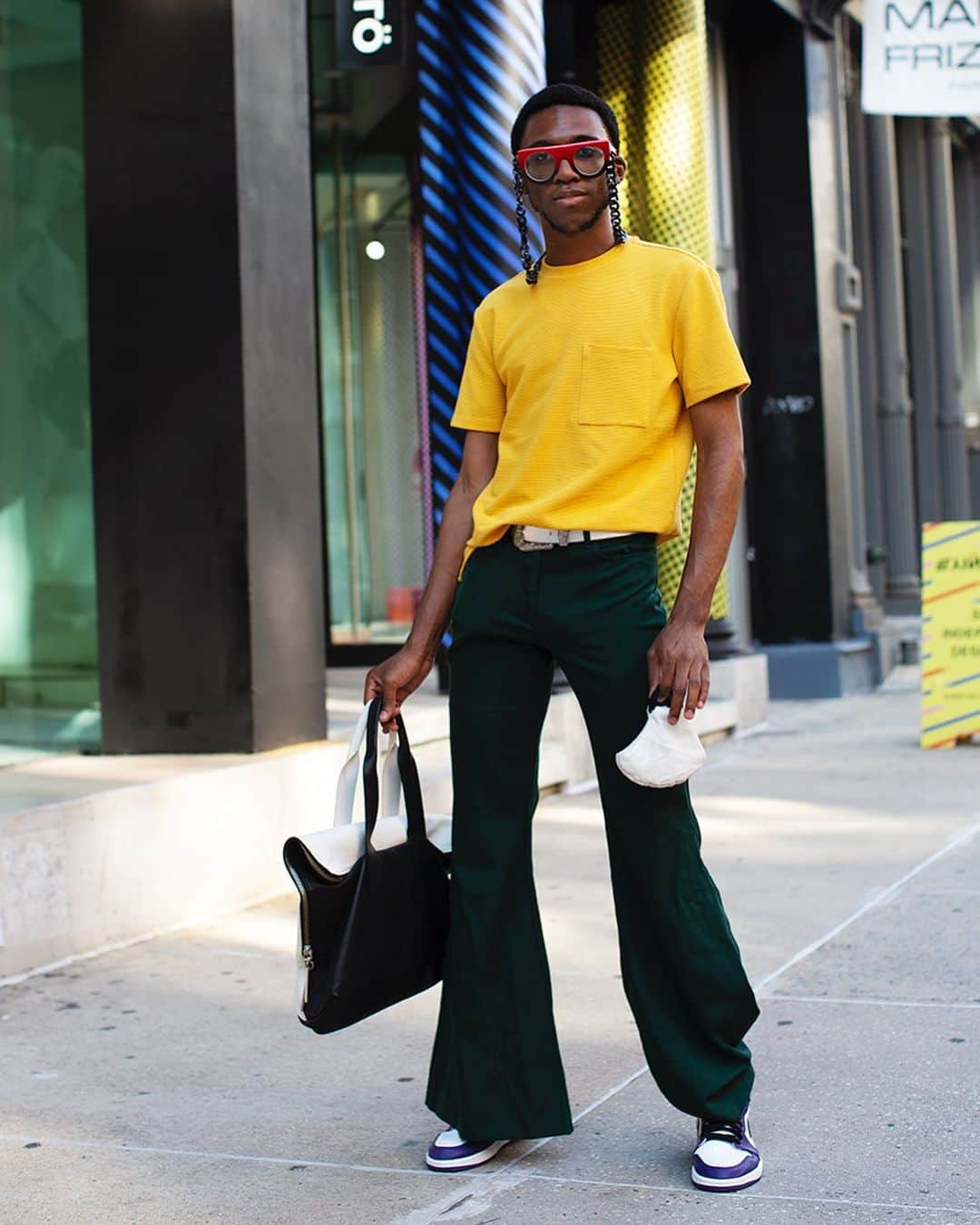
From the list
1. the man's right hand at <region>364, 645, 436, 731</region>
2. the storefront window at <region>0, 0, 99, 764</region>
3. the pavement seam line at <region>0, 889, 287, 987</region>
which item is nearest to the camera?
the man's right hand at <region>364, 645, 436, 731</region>

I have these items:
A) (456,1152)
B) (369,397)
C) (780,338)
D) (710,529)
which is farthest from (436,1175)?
(780,338)

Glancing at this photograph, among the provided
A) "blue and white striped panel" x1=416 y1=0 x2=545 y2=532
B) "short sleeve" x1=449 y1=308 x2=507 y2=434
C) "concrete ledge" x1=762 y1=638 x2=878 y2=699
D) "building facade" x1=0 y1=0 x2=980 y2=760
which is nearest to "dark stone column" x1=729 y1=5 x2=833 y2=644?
"building facade" x1=0 y1=0 x2=980 y2=760

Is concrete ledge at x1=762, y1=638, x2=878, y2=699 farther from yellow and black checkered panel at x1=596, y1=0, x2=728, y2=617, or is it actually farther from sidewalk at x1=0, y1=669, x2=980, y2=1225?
sidewalk at x1=0, y1=669, x2=980, y2=1225

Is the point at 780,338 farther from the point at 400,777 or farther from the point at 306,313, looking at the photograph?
the point at 400,777

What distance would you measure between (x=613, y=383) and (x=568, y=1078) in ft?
5.25

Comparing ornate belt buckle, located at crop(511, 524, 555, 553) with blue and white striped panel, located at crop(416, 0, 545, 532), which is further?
blue and white striped panel, located at crop(416, 0, 545, 532)

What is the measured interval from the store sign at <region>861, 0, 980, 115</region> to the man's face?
26.3ft

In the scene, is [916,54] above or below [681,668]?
above

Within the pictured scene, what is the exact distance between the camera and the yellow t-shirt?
3168 millimetres

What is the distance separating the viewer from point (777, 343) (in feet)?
45.2

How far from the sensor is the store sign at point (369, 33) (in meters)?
8.66

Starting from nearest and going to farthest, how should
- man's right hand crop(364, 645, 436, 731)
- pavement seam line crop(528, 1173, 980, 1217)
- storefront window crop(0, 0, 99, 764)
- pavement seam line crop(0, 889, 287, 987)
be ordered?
pavement seam line crop(528, 1173, 980, 1217), man's right hand crop(364, 645, 436, 731), pavement seam line crop(0, 889, 287, 987), storefront window crop(0, 0, 99, 764)

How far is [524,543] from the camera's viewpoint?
128 inches

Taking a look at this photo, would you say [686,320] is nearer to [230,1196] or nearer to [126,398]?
[230,1196]
